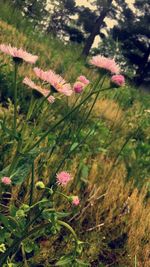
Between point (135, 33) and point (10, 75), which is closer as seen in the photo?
point (10, 75)

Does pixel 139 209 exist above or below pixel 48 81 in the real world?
below

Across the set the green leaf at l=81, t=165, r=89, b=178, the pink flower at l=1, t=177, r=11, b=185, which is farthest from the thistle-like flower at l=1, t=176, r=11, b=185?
the green leaf at l=81, t=165, r=89, b=178

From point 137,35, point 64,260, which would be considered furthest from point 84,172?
point 137,35

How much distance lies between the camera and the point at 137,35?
2625cm

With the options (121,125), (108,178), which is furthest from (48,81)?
(121,125)

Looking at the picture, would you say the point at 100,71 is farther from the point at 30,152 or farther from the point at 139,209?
the point at 139,209

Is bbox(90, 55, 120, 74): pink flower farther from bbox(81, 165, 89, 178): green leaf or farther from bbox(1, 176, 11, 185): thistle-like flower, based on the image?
bbox(81, 165, 89, 178): green leaf

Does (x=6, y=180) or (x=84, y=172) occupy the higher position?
(x=6, y=180)

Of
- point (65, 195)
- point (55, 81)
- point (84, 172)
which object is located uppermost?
point (55, 81)

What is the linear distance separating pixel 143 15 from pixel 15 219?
997 inches

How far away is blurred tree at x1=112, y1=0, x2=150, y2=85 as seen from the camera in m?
25.3

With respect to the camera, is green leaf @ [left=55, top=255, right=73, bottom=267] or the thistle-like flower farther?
green leaf @ [left=55, top=255, right=73, bottom=267]

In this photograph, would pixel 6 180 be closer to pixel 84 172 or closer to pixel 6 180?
pixel 6 180

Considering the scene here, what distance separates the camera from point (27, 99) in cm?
459
